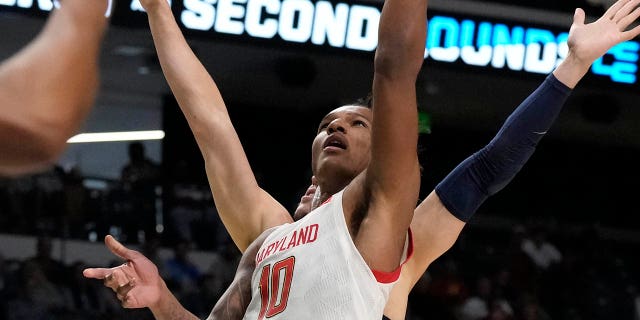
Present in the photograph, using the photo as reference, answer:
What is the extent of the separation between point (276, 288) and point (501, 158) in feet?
2.37

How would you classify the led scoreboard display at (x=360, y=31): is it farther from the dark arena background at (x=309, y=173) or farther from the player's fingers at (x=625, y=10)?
the player's fingers at (x=625, y=10)

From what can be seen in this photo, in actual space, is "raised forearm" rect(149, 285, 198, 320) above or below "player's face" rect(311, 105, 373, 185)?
below

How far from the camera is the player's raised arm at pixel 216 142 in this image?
3137 millimetres

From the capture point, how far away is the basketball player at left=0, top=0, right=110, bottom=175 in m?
1.14

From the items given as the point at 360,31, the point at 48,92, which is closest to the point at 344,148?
the point at 48,92

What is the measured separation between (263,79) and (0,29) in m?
2.85

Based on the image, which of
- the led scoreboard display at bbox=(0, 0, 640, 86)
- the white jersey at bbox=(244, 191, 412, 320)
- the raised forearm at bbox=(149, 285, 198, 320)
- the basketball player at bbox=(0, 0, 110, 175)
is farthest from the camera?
the led scoreboard display at bbox=(0, 0, 640, 86)

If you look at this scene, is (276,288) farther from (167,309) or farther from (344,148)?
(344,148)

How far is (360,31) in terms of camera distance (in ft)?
26.1

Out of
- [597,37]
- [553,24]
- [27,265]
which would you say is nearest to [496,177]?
[597,37]

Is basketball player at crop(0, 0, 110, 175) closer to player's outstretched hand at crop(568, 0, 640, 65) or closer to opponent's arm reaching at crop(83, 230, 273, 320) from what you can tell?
opponent's arm reaching at crop(83, 230, 273, 320)

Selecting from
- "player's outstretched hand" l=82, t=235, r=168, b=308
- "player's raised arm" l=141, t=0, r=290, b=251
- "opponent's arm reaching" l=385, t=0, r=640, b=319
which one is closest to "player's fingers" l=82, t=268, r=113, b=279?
"player's outstretched hand" l=82, t=235, r=168, b=308

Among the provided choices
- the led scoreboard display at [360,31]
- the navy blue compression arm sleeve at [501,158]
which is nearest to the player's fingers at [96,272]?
the navy blue compression arm sleeve at [501,158]

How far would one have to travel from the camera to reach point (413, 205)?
2.51 m
